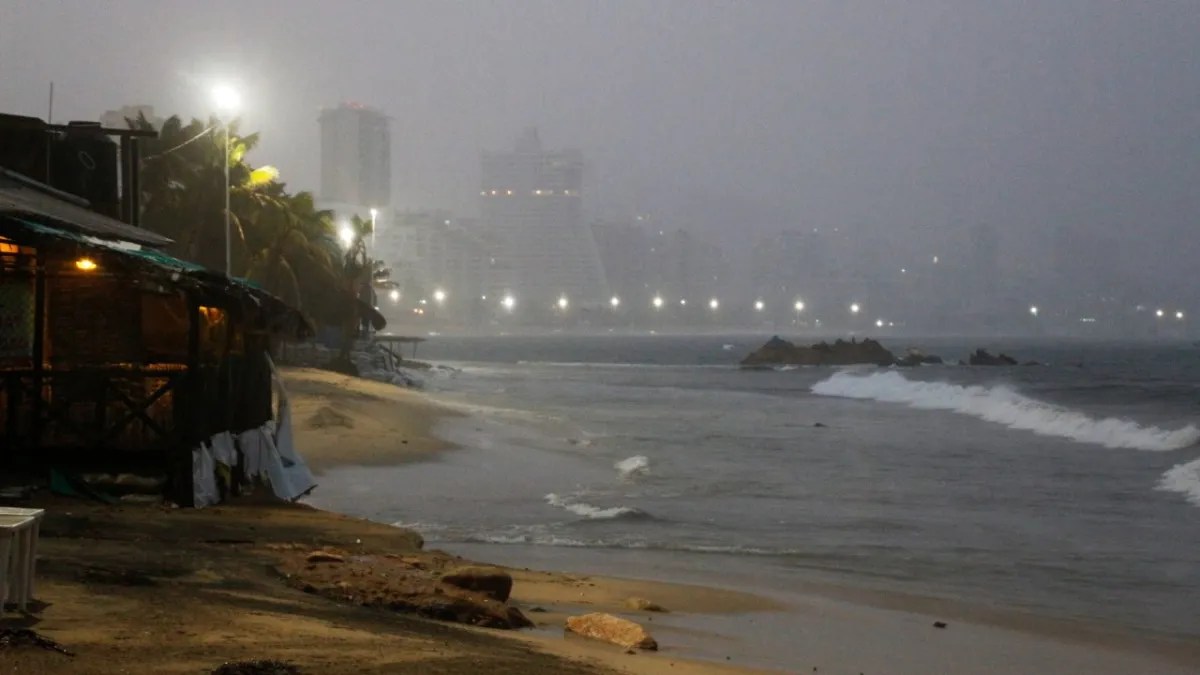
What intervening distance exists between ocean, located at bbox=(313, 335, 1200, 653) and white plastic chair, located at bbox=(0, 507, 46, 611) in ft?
29.2

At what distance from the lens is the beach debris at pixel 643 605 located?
1275cm

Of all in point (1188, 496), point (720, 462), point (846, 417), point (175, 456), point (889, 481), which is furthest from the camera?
point (846, 417)

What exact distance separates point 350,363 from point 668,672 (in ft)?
153

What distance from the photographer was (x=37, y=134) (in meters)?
19.2

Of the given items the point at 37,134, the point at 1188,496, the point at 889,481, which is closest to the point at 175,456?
the point at 37,134

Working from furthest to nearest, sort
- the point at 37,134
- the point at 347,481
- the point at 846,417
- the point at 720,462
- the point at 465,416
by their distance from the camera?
the point at 846,417
the point at 465,416
the point at 720,462
the point at 347,481
the point at 37,134

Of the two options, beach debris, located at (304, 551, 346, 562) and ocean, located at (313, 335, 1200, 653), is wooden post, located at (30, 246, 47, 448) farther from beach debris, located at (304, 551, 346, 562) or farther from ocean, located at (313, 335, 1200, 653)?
ocean, located at (313, 335, 1200, 653)

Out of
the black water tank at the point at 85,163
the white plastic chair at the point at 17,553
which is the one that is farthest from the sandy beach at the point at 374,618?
the black water tank at the point at 85,163

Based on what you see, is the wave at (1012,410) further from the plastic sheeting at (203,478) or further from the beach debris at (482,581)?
the beach debris at (482,581)

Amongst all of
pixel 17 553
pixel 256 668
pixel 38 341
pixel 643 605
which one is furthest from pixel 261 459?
pixel 256 668

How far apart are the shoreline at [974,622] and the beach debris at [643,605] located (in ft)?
0.65

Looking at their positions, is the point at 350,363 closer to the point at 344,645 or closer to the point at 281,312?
the point at 281,312

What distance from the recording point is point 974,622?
13195mm

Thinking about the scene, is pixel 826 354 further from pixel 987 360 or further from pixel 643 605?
pixel 643 605
